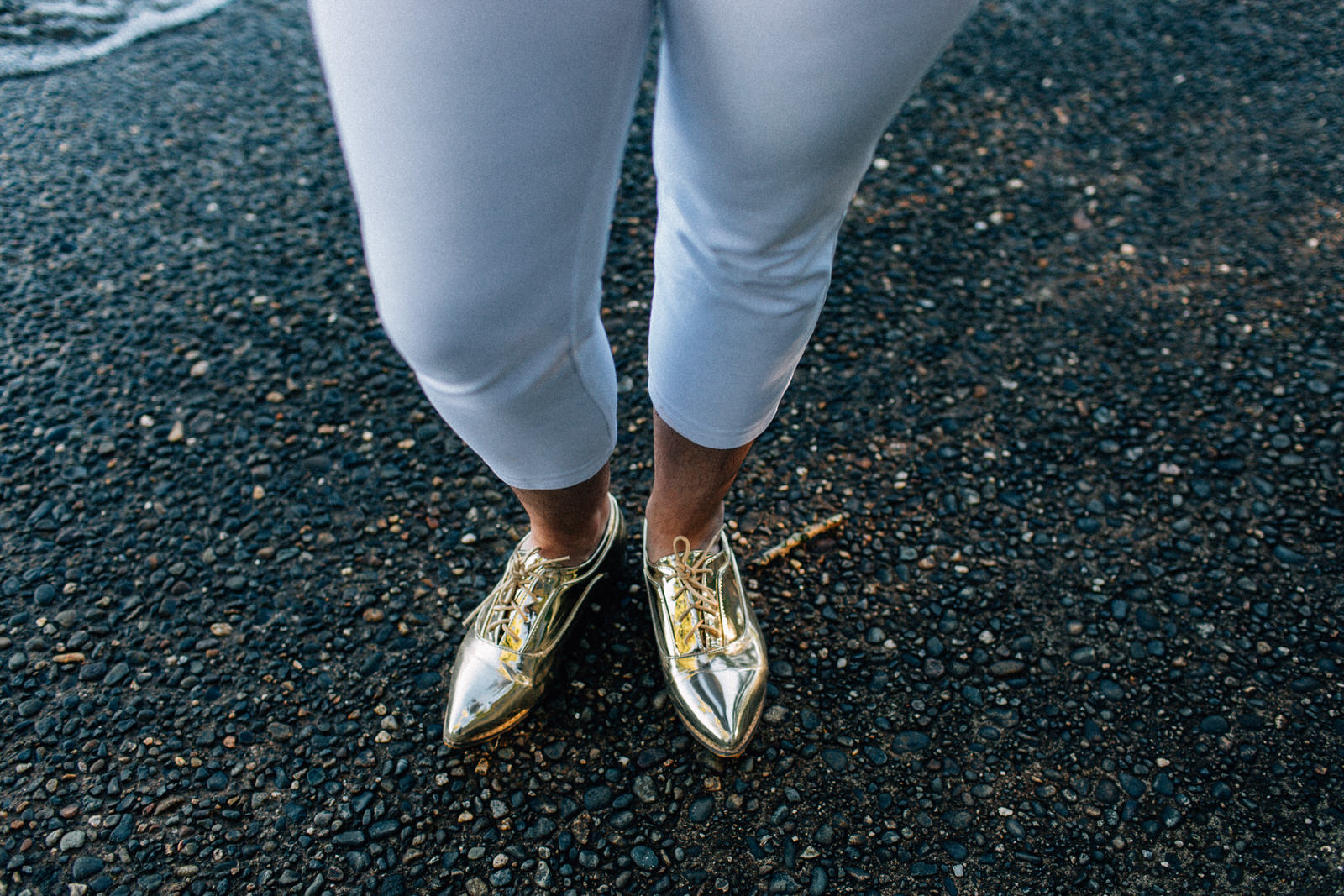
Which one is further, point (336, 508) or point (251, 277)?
point (251, 277)

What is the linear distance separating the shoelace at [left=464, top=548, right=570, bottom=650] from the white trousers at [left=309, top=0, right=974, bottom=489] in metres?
0.40

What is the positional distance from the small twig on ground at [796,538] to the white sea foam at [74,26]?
2.90m

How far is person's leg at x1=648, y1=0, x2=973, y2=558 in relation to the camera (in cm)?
73

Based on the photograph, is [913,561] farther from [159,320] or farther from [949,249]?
[159,320]

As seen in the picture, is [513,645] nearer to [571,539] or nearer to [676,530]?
[571,539]

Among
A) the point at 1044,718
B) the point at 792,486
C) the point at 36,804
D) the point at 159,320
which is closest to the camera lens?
the point at 36,804

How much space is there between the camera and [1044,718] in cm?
144

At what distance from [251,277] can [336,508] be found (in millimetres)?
832

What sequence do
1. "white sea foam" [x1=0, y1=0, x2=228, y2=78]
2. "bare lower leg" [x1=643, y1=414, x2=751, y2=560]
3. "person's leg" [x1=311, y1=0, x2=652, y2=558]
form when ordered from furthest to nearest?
"white sea foam" [x1=0, y1=0, x2=228, y2=78], "bare lower leg" [x1=643, y1=414, x2=751, y2=560], "person's leg" [x1=311, y1=0, x2=652, y2=558]

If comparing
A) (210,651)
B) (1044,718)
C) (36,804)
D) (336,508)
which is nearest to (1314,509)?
(1044,718)

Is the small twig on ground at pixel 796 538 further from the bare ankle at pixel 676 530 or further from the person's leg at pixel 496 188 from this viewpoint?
the person's leg at pixel 496 188

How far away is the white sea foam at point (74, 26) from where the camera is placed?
281 cm

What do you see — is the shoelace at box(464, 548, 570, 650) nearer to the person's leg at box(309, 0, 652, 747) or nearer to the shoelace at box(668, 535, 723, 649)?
the shoelace at box(668, 535, 723, 649)

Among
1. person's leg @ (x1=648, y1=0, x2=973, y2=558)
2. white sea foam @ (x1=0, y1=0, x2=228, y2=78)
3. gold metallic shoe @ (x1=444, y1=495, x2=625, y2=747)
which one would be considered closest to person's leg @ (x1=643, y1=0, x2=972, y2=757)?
person's leg @ (x1=648, y1=0, x2=973, y2=558)
